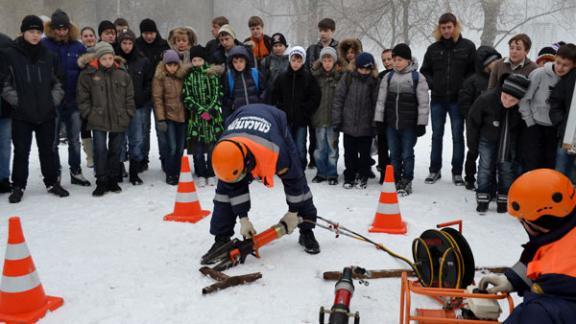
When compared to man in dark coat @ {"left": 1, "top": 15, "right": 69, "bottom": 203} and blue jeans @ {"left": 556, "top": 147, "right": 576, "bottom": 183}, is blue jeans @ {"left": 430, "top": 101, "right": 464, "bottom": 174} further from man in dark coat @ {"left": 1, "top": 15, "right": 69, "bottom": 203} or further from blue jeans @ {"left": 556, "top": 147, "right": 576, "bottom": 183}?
man in dark coat @ {"left": 1, "top": 15, "right": 69, "bottom": 203}

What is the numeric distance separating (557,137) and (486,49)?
6.00 feet

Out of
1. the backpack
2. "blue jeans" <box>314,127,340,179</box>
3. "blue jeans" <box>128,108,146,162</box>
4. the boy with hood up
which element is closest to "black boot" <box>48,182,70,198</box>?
"blue jeans" <box>128,108,146,162</box>

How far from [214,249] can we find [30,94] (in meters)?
3.71

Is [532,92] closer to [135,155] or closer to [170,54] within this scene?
[170,54]

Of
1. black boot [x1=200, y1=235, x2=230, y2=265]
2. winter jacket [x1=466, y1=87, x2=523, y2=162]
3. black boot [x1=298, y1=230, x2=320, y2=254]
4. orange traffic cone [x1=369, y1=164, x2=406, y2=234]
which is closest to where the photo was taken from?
black boot [x1=200, y1=235, x2=230, y2=265]

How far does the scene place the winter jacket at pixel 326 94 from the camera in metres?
7.67

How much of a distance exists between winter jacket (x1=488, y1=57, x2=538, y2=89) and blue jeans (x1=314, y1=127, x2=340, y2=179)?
242 cm

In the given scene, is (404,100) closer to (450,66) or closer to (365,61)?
(365,61)

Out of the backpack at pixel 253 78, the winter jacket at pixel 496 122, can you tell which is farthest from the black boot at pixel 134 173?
the winter jacket at pixel 496 122

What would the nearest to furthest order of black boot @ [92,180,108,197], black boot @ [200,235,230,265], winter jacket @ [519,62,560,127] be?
black boot @ [200,235,230,265]
winter jacket @ [519,62,560,127]
black boot @ [92,180,108,197]

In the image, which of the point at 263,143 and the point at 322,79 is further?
the point at 322,79

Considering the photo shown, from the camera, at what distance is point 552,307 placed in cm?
234

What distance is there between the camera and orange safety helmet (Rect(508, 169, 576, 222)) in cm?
254

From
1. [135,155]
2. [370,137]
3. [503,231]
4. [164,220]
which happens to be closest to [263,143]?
[164,220]
